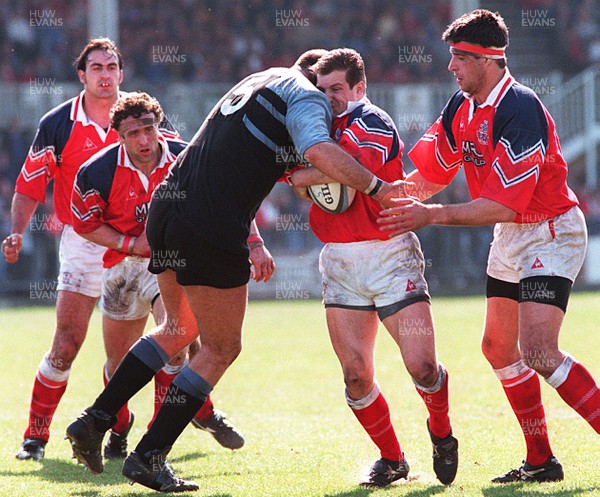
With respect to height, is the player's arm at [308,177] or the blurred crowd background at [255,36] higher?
the blurred crowd background at [255,36]

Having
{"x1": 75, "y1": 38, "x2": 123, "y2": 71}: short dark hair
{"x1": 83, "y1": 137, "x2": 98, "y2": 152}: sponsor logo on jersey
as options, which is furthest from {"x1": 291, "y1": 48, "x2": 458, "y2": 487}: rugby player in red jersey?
{"x1": 75, "y1": 38, "x2": 123, "y2": 71}: short dark hair

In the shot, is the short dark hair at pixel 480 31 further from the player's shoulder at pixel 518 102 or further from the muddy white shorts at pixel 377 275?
the muddy white shorts at pixel 377 275

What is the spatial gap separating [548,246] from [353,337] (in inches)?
43.4

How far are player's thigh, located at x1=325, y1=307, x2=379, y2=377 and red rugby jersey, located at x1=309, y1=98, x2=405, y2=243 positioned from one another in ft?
1.28

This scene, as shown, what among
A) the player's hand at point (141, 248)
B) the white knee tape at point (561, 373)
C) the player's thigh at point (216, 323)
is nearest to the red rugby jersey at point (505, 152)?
the white knee tape at point (561, 373)

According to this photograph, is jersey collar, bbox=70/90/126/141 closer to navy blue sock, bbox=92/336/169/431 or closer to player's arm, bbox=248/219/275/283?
player's arm, bbox=248/219/275/283

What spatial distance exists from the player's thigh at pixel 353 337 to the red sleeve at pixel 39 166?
2.62 m

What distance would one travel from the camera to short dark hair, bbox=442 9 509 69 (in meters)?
5.32

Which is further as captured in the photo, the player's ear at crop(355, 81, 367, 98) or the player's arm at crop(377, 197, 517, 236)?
the player's ear at crop(355, 81, 367, 98)

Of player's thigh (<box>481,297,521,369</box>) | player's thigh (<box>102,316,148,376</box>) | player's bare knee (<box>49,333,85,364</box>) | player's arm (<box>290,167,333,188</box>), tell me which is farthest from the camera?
player's bare knee (<box>49,333,85,364</box>)

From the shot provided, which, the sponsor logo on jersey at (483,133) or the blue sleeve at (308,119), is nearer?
the blue sleeve at (308,119)

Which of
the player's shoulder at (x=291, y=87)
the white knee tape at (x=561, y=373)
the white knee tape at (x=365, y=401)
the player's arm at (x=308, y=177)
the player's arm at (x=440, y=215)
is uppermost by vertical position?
the player's shoulder at (x=291, y=87)

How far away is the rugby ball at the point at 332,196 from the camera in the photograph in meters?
5.20

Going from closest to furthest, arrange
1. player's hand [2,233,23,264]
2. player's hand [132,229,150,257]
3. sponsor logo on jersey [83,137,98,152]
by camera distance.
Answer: player's hand [132,229,150,257] → player's hand [2,233,23,264] → sponsor logo on jersey [83,137,98,152]
